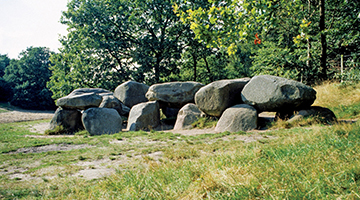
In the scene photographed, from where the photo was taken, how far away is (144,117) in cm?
1202

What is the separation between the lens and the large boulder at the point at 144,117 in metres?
11.8

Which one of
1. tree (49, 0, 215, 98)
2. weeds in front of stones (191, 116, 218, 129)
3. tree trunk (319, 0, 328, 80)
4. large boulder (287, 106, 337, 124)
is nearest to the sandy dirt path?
tree (49, 0, 215, 98)

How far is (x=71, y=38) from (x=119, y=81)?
219 inches

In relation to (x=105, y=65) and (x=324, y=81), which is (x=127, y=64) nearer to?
(x=105, y=65)

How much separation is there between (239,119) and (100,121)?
671 cm

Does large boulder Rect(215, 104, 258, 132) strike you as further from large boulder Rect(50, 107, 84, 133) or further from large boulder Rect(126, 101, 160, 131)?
large boulder Rect(50, 107, 84, 133)

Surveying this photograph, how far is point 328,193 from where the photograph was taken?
75.0 inches

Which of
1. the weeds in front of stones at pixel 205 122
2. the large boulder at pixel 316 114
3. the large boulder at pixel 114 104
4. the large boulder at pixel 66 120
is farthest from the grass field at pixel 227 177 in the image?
the large boulder at pixel 114 104

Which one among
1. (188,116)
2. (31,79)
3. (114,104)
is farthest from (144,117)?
(31,79)

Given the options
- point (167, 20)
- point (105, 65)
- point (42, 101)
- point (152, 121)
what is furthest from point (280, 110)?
point (42, 101)

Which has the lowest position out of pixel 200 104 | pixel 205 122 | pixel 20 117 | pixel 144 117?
pixel 20 117

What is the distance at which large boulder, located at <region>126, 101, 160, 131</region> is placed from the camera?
11844 mm

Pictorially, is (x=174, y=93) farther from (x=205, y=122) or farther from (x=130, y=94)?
(x=130, y=94)

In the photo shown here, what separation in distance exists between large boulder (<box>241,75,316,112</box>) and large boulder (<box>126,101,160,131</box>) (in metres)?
4.92
